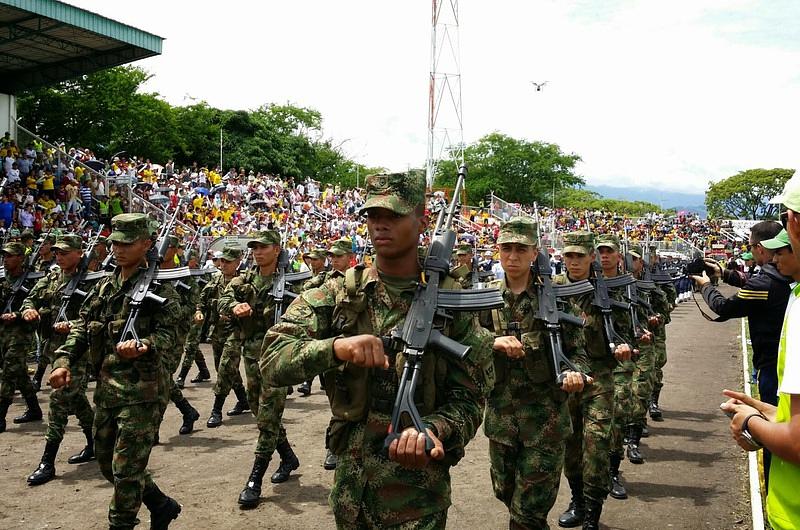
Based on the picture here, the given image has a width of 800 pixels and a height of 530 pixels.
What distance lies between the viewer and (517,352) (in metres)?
4.32

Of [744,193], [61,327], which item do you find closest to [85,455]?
[61,327]

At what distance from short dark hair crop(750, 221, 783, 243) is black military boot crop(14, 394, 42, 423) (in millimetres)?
8447

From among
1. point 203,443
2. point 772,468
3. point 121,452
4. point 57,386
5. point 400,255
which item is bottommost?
point 203,443

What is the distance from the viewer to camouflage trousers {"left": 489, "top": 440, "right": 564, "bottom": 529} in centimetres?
450

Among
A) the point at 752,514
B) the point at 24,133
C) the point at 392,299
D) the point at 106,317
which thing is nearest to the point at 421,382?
the point at 392,299

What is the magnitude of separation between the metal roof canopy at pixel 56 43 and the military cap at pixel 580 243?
17.0 m

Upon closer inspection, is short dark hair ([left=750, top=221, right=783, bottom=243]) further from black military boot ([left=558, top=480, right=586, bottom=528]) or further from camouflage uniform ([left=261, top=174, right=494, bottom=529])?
camouflage uniform ([left=261, top=174, right=494, bottom=529])

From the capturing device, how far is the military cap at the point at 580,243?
6.16m

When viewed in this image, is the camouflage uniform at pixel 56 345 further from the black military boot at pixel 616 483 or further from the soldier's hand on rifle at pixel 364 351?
the black military boot at pixel 616 483

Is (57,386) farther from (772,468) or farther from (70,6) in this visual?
(70,6)

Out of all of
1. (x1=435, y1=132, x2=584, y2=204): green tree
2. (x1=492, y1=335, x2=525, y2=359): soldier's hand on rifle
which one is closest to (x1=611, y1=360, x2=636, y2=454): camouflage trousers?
(x1=492, y1=335, x2=525, y2=359): soldier's hand on rifle

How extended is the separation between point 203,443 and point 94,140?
37.2 m

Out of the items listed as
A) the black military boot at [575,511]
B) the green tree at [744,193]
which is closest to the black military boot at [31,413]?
the black military boot at [575,511]

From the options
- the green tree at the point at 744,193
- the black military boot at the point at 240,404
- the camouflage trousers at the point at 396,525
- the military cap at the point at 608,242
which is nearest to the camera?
the camouflage trousers at the point at 396,525
